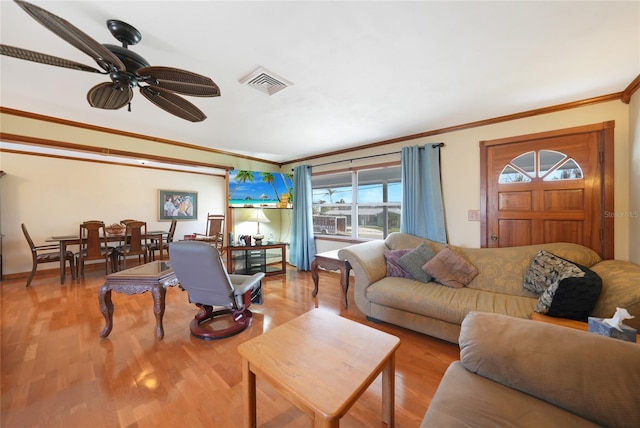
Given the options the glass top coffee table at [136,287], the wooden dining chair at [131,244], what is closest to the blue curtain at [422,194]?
the glass top coffee table at [136,287]

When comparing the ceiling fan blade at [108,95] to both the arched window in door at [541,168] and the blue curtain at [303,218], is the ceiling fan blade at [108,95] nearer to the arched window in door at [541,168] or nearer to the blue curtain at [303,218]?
the blue curtain at [303,218]

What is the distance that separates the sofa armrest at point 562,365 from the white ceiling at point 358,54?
1.67 meters

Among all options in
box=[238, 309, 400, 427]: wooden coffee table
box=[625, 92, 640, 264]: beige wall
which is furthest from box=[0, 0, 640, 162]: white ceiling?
box=[238, 309, 400, 427]: wooden coffee table

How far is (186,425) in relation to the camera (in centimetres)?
128

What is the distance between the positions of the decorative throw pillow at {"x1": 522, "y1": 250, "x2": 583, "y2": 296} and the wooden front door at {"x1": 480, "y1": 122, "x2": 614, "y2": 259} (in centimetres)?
47

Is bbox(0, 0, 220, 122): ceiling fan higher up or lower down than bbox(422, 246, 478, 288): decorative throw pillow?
higher up

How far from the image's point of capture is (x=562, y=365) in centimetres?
94

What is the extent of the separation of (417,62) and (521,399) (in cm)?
→ 203

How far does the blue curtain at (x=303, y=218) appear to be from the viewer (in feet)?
14.9

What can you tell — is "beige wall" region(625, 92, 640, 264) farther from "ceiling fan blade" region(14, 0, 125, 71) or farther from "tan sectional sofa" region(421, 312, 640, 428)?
"ceiling fan blade" region(14, 0, 125, 71)

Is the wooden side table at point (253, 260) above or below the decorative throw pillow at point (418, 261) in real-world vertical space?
below

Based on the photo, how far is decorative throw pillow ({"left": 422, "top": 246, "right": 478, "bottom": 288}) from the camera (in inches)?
95.4

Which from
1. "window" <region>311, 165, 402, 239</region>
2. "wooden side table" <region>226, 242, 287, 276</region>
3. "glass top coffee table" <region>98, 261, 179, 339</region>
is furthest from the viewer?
"wooden side table" <region>226, 242, 287, 276</region>

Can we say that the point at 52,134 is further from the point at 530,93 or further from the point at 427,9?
the point at 530,93
